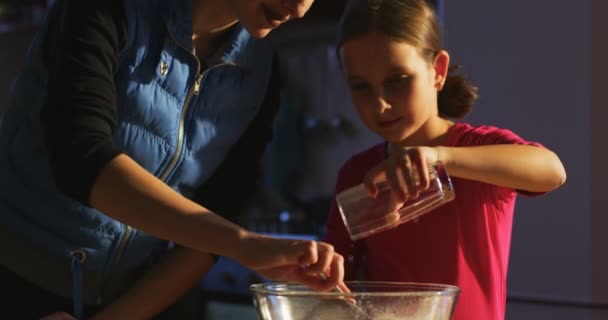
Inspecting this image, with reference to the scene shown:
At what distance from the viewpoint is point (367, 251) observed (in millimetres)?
1296

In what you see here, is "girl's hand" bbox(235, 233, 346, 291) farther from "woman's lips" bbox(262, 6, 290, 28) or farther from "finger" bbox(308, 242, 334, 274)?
"woman's lips" bbox(262, 6, 290, 28)

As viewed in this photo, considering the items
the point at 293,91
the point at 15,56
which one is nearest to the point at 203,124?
the point at 293,91

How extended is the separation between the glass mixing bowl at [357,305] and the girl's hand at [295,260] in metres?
0.01

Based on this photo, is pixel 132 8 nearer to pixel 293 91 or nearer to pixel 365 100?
pixel 365 100

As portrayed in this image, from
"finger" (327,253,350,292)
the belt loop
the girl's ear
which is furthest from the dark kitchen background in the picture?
"finger" (327,253,350,292)

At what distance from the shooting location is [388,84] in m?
1.22

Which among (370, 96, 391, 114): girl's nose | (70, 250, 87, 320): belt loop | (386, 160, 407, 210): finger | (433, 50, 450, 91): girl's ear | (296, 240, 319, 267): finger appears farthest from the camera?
(433, 50, 450, 91): girl's ear

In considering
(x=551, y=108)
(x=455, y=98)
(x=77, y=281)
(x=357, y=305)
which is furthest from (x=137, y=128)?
(x=551, y=108)

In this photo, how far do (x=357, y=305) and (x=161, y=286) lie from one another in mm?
492

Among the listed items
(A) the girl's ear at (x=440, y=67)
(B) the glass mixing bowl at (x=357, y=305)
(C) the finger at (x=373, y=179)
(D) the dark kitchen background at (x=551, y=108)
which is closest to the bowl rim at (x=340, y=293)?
(B) the glass mixing bowl at (x=357, y=305)

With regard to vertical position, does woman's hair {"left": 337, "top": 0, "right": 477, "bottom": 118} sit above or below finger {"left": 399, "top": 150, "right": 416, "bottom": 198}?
below

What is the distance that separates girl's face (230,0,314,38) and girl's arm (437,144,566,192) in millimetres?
237

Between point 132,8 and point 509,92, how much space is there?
1.21 meters

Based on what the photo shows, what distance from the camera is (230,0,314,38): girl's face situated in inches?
37.8
